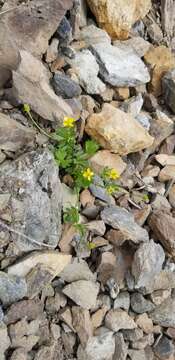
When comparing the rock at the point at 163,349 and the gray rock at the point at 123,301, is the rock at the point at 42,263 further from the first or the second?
the rock at the point at 163,349

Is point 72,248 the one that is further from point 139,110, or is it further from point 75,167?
point 139,110

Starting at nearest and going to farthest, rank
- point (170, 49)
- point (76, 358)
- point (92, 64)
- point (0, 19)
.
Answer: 1. point (76, 358)
2. point (0, 19)
3. point (92, 64)
4. point (170, 49)

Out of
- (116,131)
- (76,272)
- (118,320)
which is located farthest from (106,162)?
(118,320)

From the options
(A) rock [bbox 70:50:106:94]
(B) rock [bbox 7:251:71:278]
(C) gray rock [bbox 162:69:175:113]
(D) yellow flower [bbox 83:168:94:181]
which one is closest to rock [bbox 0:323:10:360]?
(B) rock [bbox 7:251:71:278]

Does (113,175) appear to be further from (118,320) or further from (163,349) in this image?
(163,349)

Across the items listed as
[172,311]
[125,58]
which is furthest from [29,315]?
[125,58]

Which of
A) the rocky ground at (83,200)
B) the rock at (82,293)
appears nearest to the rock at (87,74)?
the rocky ground at (83,200)

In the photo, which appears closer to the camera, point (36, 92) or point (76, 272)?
point (76, 272)
